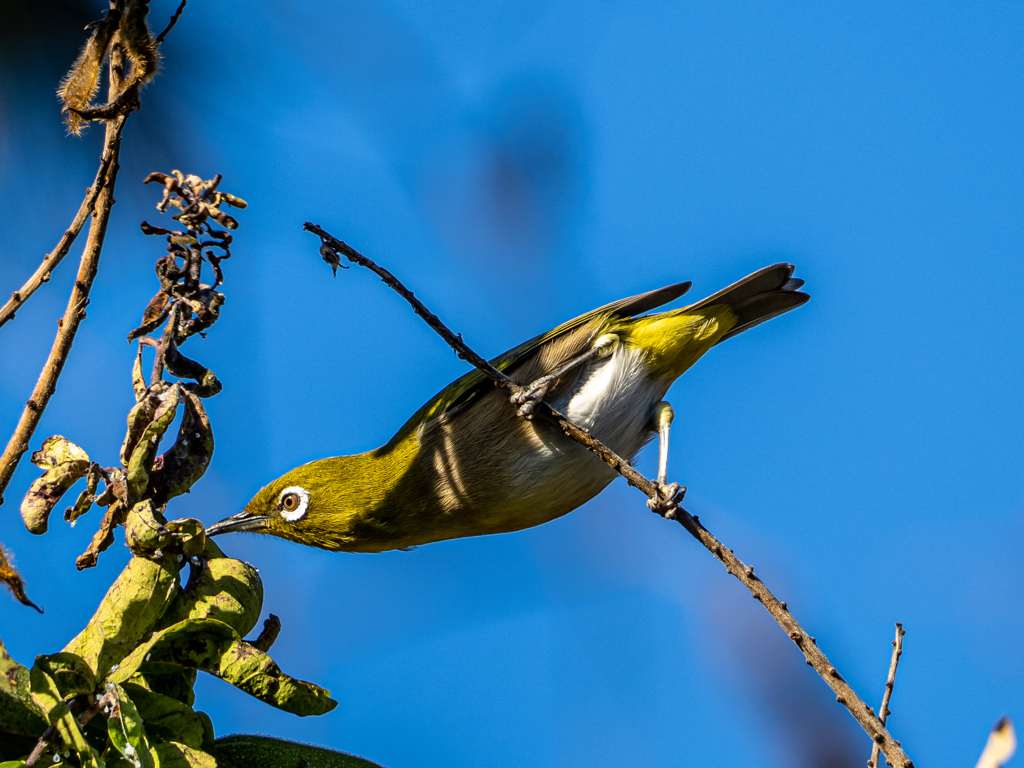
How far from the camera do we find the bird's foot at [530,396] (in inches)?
166

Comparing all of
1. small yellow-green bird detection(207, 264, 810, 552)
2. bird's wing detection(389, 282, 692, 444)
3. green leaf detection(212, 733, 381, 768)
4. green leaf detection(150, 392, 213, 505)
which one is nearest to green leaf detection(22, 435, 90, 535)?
green leaf detection(150, 392, 213, 505)

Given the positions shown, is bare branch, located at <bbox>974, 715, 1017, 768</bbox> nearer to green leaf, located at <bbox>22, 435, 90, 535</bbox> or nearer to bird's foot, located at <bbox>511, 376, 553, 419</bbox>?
green leaf, located at <bbox>22, 435, 90, 535</bbox>

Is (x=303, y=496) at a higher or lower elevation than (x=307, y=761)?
higher

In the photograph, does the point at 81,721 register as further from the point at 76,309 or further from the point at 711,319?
the point at 711,319

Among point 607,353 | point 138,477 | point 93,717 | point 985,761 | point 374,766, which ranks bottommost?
point 985,761

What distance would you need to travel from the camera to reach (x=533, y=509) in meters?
4.88

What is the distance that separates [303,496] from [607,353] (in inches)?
71.8

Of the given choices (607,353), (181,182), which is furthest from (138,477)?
(607,353)

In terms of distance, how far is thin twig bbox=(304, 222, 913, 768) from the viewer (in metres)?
2.08

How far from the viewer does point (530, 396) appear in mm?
4719

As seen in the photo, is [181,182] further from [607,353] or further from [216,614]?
[607,353]

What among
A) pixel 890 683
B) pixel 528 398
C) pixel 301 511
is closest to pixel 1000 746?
pixel 890 683

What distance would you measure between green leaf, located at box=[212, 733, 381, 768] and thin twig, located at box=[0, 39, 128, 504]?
80 cm

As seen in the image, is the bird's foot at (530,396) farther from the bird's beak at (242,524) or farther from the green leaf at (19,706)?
the green leaf at (19,706)
